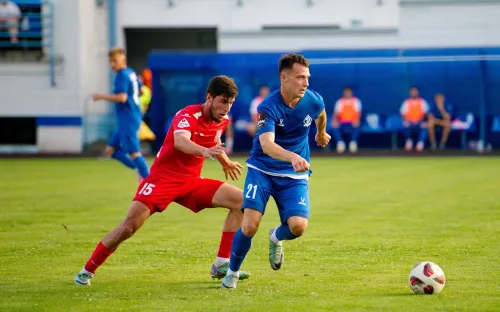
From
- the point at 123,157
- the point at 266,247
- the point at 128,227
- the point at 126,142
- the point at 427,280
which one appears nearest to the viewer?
the point at 427,280

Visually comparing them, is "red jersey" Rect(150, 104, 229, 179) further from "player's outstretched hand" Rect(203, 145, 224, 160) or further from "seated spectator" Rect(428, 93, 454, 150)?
"seated spectator" Rect(428, 93, 454, 150)

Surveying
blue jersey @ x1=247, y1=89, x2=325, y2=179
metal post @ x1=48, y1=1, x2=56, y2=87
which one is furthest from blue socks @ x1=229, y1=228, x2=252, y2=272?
metal post @ x1=48, y1=1, x2=56, y2=87

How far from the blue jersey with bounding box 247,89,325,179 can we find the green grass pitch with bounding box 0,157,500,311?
3.20 feet

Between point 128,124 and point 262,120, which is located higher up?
point 262,120

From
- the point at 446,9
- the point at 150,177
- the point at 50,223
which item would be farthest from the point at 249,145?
the point at 150,177

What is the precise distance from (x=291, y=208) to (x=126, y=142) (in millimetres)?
9133

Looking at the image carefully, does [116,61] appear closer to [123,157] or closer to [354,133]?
[123,157]

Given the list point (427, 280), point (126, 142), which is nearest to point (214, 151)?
point (427, 280)

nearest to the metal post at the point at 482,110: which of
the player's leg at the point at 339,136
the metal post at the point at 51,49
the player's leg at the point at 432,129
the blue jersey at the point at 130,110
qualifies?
the player's leg at the point at 432,129

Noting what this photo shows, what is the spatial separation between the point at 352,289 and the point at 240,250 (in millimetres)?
975

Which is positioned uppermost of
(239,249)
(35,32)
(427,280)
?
(35,32)

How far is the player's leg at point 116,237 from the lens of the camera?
8.98 meters

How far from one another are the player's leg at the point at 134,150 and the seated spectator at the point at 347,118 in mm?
12972

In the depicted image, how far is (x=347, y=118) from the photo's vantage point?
29.9 m
